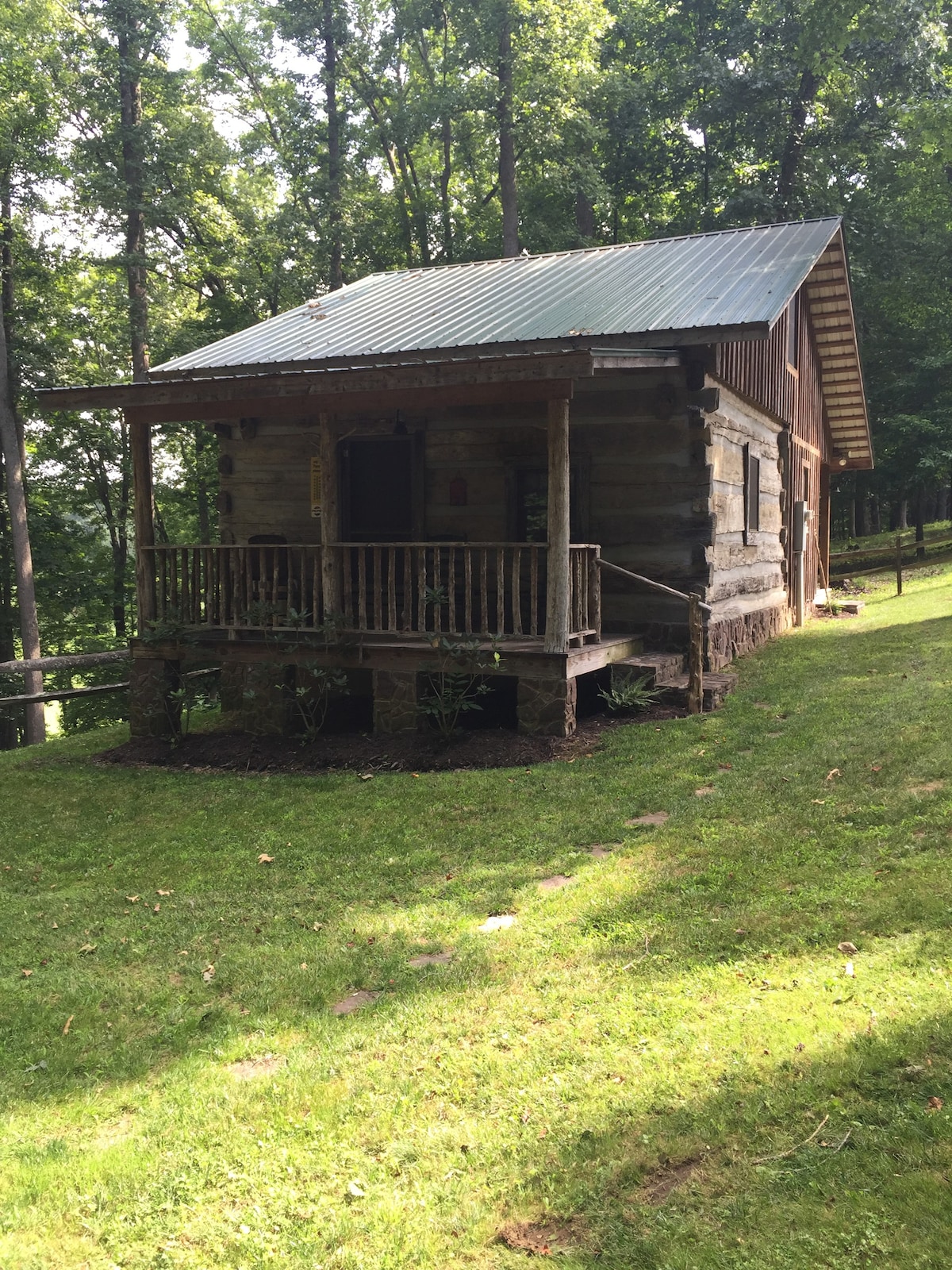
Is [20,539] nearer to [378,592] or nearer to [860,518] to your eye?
[378,592]

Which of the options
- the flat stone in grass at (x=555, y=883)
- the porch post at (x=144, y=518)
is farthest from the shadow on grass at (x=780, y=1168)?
the porch post at (x=144, y=518)

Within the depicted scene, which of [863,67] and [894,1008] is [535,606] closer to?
[894,1008]

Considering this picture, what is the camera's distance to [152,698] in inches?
424

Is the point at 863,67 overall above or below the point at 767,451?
above

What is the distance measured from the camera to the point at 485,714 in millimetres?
10625

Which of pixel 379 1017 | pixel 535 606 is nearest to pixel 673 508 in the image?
pixel 535 606

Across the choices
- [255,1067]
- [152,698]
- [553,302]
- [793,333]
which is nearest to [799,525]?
[793,333]

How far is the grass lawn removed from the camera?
2729mm

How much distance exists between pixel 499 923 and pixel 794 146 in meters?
31.3

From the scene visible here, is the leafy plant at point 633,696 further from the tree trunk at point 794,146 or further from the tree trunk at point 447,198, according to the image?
the tree trunk at point 447,198

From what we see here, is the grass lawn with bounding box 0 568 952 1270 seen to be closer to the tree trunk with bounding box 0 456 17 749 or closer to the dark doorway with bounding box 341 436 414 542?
the dark doorway with bounding box 341 436 414 542

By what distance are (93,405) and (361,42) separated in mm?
26724

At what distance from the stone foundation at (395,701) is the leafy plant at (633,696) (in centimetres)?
206

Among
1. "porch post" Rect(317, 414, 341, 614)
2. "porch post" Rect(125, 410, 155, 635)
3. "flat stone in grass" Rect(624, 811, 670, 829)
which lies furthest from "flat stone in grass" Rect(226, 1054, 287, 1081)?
"porch post" Rect(125, 410, 155, 635)
